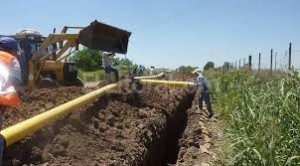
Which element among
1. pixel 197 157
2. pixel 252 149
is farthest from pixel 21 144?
pixel 197 157

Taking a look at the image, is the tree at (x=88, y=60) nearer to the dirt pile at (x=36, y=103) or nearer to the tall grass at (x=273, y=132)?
the dirt pile at (x=36, y=103)

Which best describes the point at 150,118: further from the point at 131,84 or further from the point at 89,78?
the point at 89,78

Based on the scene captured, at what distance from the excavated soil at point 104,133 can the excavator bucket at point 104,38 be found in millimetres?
1956

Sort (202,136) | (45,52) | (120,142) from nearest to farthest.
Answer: (120,142) → (202,136) → (45,52)

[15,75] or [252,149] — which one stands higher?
[15,75]

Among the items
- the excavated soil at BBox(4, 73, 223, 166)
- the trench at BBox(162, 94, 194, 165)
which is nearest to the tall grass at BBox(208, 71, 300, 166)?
the excavated soil at BBox(4, 73, 223, 166)

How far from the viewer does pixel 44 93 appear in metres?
13.1

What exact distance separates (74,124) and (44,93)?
→ 4341 mm

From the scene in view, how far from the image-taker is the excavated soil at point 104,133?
7.05 meters

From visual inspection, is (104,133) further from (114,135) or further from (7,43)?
(7,43)

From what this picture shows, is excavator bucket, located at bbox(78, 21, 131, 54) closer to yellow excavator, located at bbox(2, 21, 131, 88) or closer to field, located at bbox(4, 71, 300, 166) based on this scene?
yellow excavator, located at bbox(2, 21, 131, 88)

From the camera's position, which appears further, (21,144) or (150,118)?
(150,118)

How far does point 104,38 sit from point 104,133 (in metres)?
7.27

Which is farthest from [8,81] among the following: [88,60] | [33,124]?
[88,60]
